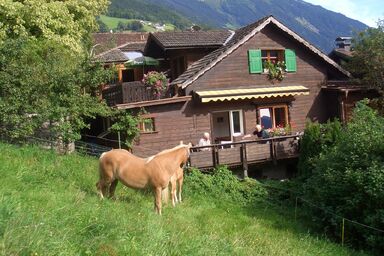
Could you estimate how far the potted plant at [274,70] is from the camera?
25.2 metres

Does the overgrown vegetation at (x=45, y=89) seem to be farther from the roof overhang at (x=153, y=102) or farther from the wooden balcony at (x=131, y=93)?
the wooden balcony at (x=131, y=93)

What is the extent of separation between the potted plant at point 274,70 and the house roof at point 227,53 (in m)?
1.77

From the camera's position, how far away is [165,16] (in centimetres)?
17362

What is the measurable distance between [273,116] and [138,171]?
15.7m

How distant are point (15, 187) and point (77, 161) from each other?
22.2 feet

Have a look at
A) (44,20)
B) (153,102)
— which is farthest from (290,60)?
(44,20)

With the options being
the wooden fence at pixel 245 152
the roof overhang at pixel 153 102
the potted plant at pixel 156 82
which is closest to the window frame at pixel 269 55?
the roof overhang at pixel 153 102

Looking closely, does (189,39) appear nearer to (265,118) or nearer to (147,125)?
(265,118)

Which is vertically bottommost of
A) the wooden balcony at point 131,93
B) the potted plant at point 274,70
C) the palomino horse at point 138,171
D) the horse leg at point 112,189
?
the horse leg at point 112,189

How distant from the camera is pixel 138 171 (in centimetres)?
1041

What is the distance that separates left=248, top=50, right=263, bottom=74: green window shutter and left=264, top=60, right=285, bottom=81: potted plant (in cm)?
50

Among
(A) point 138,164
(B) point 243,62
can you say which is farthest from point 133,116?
(A) point 138,164

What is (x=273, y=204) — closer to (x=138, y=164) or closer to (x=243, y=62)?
(x=138, y=164)

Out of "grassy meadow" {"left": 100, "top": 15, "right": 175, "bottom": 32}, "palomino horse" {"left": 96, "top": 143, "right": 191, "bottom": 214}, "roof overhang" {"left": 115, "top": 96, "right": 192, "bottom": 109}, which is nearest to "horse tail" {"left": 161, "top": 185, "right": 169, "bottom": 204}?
"palomino horse" {"left": 96, "top": 143, "right": 191, "bottom": 214}
